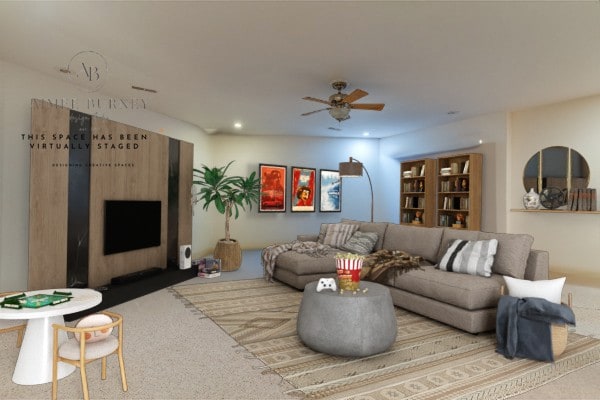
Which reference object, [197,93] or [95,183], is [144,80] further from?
[95,183]

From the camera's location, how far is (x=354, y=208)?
31.2 feet

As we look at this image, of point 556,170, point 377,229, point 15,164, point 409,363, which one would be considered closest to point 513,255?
point 409,363

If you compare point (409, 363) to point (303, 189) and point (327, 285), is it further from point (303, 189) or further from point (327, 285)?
point (303, 189)

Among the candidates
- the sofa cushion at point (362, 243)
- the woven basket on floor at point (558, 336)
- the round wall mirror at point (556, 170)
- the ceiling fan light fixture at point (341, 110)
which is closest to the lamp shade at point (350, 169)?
the sofa cushion at point (362, 243)

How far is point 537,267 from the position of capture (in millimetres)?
3668

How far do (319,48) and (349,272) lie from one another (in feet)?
7.27

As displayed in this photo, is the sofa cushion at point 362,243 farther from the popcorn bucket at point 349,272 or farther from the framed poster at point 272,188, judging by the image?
the framed poster at point 272,188

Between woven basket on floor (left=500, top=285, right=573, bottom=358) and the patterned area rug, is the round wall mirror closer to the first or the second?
the patterned area rug

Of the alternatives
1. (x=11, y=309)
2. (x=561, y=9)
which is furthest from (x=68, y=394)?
(x=561, y=9)

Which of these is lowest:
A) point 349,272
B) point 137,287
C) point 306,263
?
point 137,287

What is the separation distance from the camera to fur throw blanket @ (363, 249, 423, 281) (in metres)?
4.18

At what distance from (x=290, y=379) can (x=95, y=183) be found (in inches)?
138

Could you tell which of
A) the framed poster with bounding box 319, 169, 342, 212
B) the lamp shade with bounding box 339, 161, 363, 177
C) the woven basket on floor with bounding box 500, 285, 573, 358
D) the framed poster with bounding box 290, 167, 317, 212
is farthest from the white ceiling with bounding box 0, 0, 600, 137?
the framed poster with bounding box 319, 169, 342, 212

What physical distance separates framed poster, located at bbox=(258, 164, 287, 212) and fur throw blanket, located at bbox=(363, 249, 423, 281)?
165 inches
